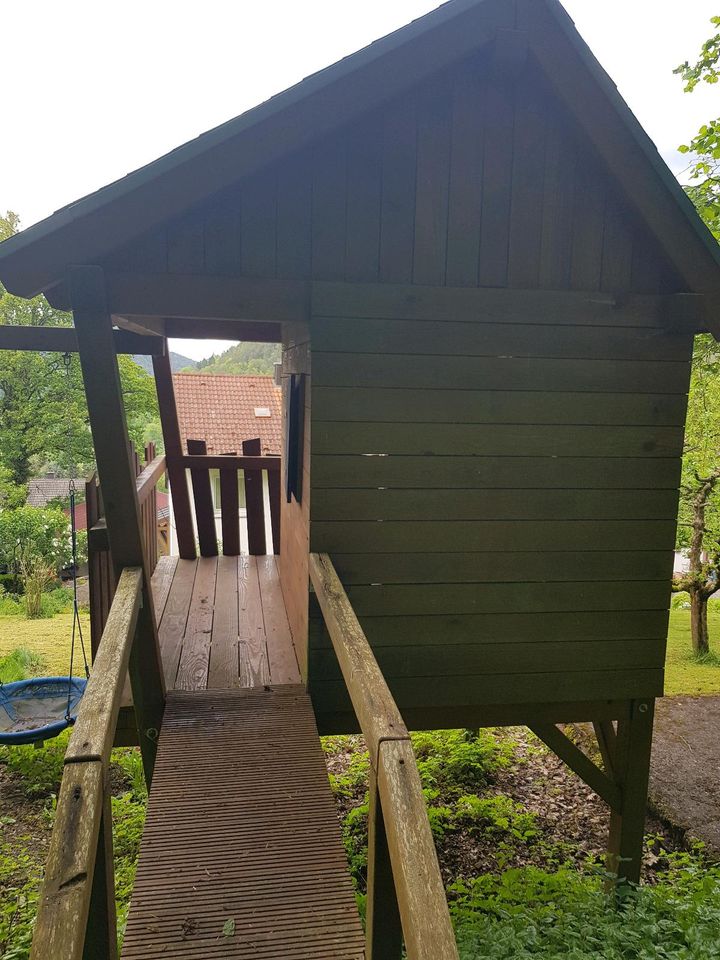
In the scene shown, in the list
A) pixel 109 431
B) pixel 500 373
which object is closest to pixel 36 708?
pixel 109 431

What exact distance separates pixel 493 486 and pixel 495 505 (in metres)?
0.11

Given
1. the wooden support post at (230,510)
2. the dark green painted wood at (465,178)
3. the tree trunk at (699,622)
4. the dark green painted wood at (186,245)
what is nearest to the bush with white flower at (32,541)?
the wooden support post at (230,510)

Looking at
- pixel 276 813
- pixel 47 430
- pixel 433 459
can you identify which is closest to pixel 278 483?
pixel 433 459

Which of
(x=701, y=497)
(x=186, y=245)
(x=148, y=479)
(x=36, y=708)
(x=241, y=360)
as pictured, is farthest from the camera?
(x=241, y=360)

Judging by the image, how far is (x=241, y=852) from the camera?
8.47 ft

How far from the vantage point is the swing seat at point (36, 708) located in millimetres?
5480

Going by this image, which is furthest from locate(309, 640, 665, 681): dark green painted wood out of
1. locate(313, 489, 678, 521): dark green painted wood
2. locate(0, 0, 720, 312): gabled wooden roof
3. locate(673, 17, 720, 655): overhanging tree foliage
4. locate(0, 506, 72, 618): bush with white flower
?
locate(0, 506, 72, 618): bush with white flower

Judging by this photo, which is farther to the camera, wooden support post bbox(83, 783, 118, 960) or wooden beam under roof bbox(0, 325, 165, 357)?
wooden beam under roof bbox(0, 325, 165, 357)

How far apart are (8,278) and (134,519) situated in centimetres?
127

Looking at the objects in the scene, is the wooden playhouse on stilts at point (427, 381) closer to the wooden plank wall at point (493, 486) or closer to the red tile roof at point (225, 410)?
the wooden plank wall at point (493, 486)

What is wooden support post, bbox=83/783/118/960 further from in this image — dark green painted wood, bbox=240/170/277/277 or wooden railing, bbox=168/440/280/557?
wooden railing, bbox=168/440/280/557

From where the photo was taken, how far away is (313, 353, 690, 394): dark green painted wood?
3707mm

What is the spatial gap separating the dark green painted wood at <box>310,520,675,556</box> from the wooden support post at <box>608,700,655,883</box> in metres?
1.14

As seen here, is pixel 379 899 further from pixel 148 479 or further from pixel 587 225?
pixel 148 479
